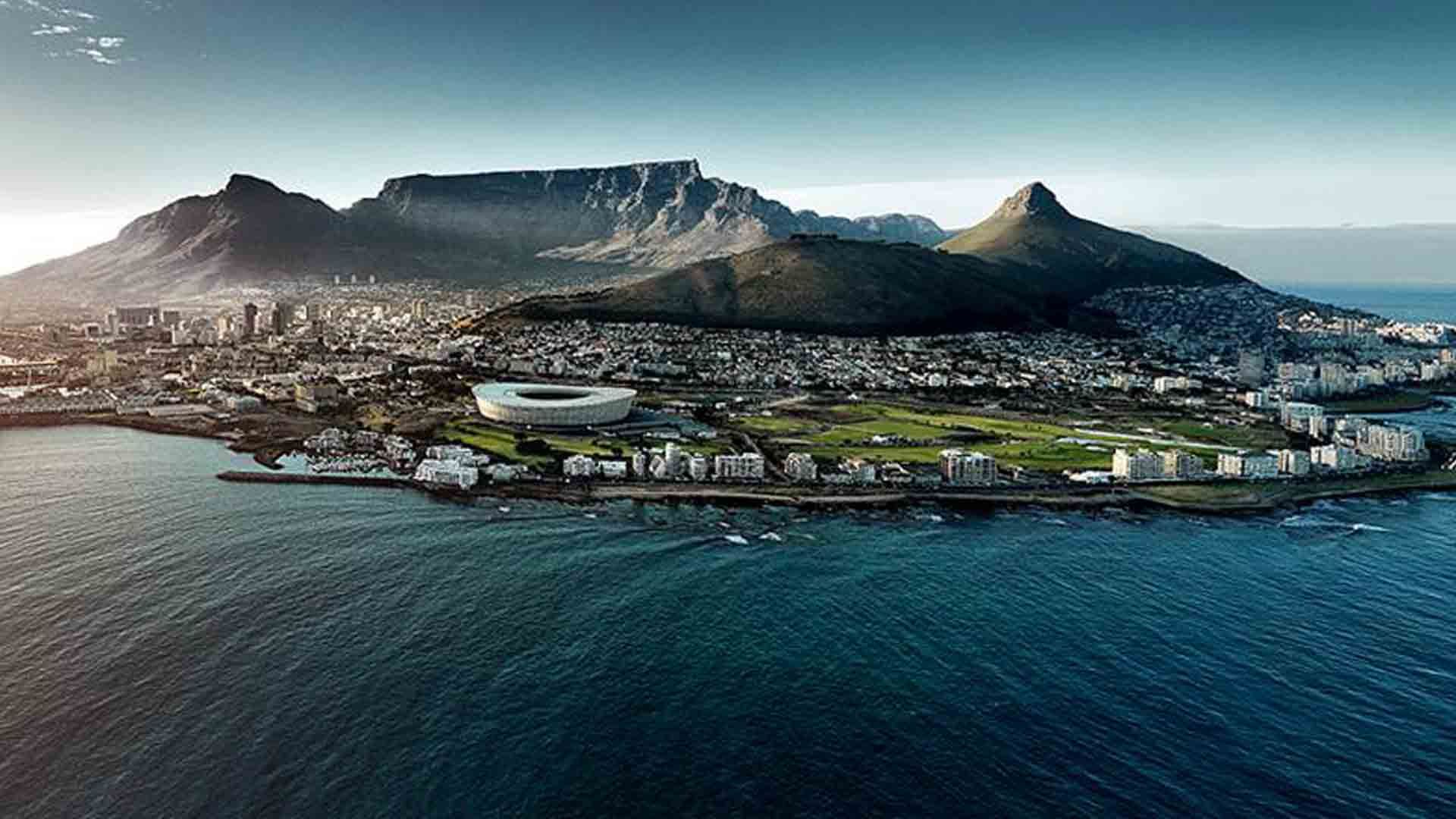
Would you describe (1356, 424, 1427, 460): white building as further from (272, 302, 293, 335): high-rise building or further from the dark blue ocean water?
(272, 302, 293, 335): high-rise building

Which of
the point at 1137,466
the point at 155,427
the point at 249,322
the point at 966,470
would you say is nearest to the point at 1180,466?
the point at 1137,466

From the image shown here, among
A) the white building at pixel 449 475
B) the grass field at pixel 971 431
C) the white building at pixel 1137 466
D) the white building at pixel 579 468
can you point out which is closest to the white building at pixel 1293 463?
the grass field at pixel 971 431

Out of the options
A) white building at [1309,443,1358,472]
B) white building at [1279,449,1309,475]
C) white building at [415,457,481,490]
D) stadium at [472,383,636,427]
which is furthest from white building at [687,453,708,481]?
white building at [1309,443,1358,472]

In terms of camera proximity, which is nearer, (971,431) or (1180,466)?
(1180,466)

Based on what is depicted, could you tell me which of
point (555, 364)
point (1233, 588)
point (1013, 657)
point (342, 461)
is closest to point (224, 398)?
point (342, 461)

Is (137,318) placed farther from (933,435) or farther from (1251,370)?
(1251,370)

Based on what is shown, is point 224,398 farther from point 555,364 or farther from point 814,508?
point 814,508

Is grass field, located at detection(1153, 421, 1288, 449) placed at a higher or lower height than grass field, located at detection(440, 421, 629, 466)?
lower
